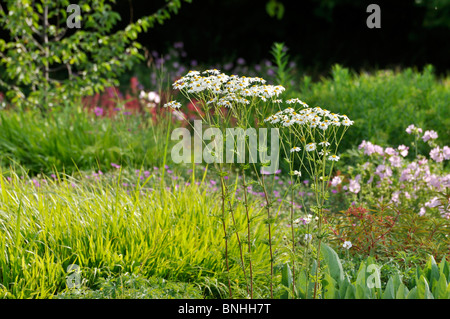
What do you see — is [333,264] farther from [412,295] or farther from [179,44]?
[179,44]

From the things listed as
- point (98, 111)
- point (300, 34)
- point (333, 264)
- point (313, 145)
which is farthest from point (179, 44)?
point (313, 145)

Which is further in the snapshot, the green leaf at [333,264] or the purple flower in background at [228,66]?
the purple flower in background at [228,66]

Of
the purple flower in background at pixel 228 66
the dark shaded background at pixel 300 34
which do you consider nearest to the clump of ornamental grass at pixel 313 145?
the purple flower in background at pixel 228 66

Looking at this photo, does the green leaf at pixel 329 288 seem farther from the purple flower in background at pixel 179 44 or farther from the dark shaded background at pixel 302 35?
the dark shaded background at pixel 302 35

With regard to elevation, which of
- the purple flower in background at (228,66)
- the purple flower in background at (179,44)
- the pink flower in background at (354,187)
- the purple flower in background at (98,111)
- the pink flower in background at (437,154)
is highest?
the purple flower in background at (179,44)

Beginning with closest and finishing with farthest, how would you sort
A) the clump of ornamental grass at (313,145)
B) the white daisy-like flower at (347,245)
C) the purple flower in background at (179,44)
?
the clump of ornamental grass at (313,145) < the white daisy-like flower at (347,245) < the purple flower in background at (179,44)

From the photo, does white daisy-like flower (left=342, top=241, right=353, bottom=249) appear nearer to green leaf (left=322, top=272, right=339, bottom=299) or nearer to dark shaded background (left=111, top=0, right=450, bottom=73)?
green leaf (left=322, top=272, right=339, bottom=299)

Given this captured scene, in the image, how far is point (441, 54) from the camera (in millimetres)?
12500

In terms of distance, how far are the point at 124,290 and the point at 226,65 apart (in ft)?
32.4

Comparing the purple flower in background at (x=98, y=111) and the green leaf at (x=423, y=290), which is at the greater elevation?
the purple flower in background at (x=98, y=111)

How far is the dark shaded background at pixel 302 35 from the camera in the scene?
12570mm
